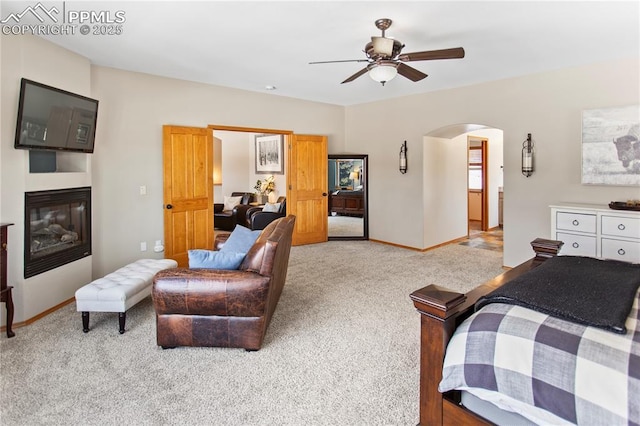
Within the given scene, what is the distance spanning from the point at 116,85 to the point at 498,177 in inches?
324

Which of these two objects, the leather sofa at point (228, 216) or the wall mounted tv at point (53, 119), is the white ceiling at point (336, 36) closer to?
the wall mounted tv at point (53, 119)

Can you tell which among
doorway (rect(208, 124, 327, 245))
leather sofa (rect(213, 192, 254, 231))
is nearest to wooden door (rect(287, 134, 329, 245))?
doorway (rect(208, 124, 327, 245))

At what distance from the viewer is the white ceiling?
300 cm

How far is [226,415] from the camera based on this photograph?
2082 mm

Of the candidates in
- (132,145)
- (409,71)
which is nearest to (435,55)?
(409,71)

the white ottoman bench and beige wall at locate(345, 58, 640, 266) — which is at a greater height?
beige wall at locate(345, 58, 640, 266)

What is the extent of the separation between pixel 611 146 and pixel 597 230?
1.09m

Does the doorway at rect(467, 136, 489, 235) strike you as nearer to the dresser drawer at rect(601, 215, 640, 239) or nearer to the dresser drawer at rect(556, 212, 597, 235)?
the dresser drawer at rect(556, 212, 597, 235)

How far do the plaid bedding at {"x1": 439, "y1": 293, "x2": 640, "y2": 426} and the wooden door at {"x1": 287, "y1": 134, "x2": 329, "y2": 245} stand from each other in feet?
17.7

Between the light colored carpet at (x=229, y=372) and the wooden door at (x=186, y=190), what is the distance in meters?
1.57

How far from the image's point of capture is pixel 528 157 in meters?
4.95

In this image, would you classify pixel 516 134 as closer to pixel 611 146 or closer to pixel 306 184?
pixel 611 146

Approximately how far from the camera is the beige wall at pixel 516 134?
4.43m

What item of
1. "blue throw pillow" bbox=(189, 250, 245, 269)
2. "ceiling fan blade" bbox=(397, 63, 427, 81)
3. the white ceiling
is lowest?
"blue throw pillow" bbox=(189, 250, 245, 269)
